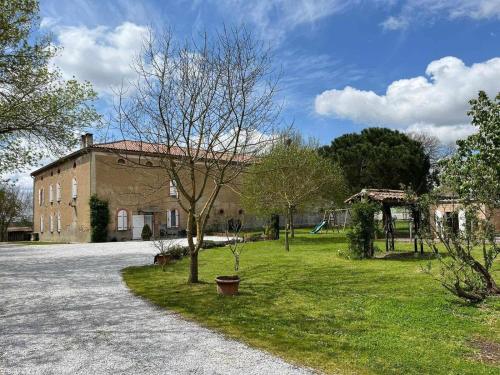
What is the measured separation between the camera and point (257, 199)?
2222cm

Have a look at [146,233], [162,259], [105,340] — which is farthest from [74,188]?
[105,340]

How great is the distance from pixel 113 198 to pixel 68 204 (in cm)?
489

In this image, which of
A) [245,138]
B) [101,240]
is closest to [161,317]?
[245,138]

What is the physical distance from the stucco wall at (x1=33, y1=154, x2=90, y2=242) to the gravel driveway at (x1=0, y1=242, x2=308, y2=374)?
68.3 feet

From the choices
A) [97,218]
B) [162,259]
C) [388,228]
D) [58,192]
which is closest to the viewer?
[162,259]

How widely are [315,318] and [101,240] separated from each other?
80.6 ft

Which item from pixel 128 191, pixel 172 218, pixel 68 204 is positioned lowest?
pixel 172 218

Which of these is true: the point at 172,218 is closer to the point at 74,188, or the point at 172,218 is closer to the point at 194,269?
the point at 74,188

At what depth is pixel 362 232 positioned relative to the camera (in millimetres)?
14805

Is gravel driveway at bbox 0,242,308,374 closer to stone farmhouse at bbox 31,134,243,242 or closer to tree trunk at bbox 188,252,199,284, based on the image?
tree trunk at bbox 188,252,199,284

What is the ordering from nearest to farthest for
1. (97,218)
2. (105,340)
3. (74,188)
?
(105,340) < (97,218) < (74,188)

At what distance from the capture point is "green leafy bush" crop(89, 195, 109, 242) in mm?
28641

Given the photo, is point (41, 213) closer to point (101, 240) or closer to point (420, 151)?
point (101, 240)

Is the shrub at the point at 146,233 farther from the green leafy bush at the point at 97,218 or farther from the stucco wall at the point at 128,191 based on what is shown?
the green leafy bush at the point at 97,218
